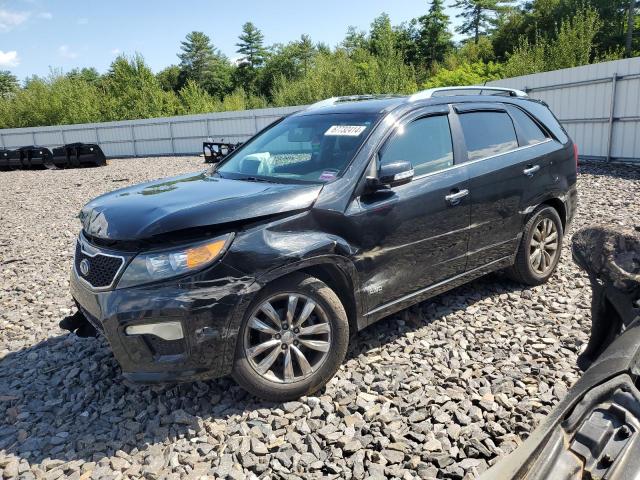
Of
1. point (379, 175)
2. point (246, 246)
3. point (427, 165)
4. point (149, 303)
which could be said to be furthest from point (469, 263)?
point (149, 303)

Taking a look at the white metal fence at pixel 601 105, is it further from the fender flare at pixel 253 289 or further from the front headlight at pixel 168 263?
the front headlight at pixel 168 263

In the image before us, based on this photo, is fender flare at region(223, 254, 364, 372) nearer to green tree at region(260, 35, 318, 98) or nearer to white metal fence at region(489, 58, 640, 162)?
white metal fence at region(489, 58, 640, 162)

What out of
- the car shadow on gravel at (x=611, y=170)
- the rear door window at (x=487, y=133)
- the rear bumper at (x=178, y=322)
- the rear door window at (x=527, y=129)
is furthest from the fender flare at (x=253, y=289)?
the car shadow on gravel at (x=611, y=170)

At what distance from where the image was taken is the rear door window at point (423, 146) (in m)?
3.61

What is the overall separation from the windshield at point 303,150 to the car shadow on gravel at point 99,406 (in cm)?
141

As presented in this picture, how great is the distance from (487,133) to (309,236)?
7.11 ft

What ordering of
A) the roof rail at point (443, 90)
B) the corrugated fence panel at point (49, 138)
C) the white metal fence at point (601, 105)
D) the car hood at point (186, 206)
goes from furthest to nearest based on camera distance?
1. the corrugated fence panel at point (49, 138)
2. the white metal fence at point (601, 105)
3. the roof rail at point (443, 90)
4. the car hood at point (186, 206)

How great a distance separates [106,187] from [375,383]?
13.5 metres

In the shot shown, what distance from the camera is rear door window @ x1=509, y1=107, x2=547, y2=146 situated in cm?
465

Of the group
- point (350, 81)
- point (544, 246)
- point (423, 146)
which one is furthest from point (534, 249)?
point (350, 81)

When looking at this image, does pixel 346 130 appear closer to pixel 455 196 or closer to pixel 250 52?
pixel 455 196

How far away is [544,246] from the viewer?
4.78 metres

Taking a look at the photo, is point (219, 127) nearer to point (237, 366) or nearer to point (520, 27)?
point (237, 366)

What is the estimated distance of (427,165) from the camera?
377 cm
